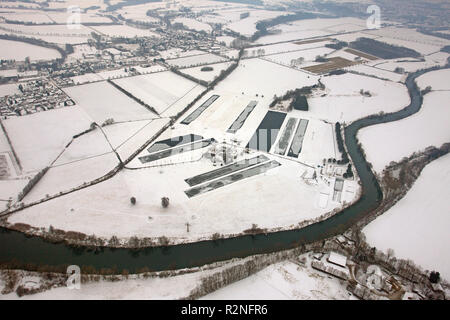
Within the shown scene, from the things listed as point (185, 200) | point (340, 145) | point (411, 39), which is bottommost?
point (185, 200)

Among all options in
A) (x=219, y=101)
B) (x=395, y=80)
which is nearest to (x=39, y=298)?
(x=219, y=101)

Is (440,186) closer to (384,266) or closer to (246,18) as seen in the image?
(384,266)

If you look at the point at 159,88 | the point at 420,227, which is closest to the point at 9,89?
the point at 159,88

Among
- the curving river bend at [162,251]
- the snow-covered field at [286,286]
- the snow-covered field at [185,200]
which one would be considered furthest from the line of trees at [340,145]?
the snow-covered field at [286,286]

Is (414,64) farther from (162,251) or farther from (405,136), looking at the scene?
(162,251)

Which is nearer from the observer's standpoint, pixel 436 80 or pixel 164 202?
pixel 164 202

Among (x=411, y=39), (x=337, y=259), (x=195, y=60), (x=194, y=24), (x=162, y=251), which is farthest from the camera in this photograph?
(x=194, y=24)
